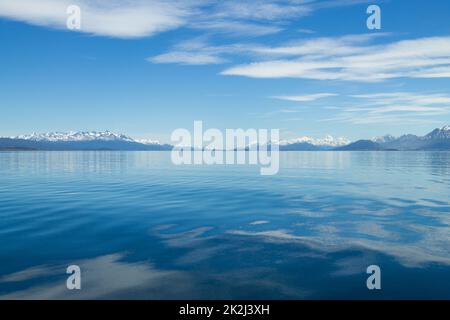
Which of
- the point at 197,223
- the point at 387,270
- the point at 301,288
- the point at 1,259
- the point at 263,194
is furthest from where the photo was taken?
the point at 263,194


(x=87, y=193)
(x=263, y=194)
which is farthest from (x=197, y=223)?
(x=87, y=193)

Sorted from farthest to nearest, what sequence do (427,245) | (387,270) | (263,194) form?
(263,194)
(427,245)
(387,270)

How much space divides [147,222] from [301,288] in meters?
15.3

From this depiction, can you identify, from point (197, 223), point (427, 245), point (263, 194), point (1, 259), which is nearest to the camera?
point (1, 259)

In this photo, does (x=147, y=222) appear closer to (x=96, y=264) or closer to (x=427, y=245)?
(x=96, y=264)

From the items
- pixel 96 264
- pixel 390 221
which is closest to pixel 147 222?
pixel 96 264

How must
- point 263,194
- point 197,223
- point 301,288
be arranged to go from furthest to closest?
point 263,194, point 197,223, point 301,288

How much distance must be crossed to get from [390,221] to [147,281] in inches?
802

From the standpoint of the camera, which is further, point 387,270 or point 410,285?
point 387,270

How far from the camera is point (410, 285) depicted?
49.9 feet

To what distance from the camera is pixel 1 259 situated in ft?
60.3
